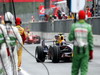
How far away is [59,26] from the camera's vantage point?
125ft

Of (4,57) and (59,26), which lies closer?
(4,57)

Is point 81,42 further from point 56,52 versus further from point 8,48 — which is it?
point 56,52

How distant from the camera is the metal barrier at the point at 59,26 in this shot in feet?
98.0

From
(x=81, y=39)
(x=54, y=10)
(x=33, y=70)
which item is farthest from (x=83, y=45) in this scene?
(x=54, y=10)

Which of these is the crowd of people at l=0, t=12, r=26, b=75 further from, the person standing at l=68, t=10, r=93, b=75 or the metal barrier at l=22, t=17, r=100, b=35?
the metal barrier at l=22, t=17, r=100, b=35

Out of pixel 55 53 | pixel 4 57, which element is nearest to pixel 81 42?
pixel 4 57

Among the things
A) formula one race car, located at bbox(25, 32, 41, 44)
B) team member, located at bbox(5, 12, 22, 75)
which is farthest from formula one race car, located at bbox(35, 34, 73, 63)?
formula one race car, located at bbox(25, 32, 41, 44)

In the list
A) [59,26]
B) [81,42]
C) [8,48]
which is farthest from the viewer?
[59,26]

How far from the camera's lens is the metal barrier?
29875mm

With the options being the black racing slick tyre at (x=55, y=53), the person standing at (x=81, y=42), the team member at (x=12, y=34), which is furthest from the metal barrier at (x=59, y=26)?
the team member at (x=12, y=34)

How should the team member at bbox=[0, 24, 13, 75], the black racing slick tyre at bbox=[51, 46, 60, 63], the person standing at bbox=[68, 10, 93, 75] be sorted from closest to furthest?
the team member at bbox=[0, 24, 13, 75], the person standing at bbox=[68, 10, 93, 75], the black racing slick tyre at bbox=[51, 46, 60, 63]

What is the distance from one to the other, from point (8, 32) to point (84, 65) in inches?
77.6

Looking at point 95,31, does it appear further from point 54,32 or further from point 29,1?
point 29,1

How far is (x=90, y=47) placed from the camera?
11.4 meters
